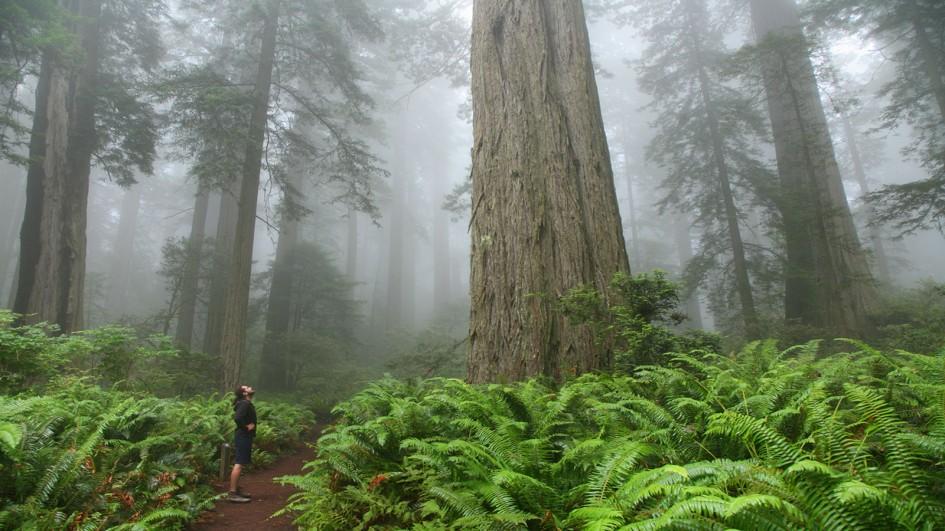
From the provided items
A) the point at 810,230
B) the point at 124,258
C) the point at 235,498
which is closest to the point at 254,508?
the point at 235,498

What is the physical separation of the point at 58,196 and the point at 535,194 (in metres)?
10.7

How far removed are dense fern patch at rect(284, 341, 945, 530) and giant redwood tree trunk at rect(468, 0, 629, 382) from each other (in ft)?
2.44

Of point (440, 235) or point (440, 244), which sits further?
point (440, 235)

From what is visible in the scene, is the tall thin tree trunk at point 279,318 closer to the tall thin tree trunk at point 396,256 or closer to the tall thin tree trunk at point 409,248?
the tall thin tree trunk at point 396,256

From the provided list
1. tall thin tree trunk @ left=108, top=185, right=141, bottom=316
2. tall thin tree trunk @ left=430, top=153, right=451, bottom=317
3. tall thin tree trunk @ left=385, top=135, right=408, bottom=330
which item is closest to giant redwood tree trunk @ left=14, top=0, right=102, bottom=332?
tall thin tree trunk @ left=385, top=135, right=408, bottom=330

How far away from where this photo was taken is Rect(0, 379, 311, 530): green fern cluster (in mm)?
3318

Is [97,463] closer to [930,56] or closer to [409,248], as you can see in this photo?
[930,56]

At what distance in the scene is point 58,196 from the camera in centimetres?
973

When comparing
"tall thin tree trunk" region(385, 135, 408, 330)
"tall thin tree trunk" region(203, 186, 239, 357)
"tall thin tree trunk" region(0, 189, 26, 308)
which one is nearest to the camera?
"tall thin tree trunk" region(203, 186, 239, 357)

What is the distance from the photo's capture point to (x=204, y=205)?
735 inches

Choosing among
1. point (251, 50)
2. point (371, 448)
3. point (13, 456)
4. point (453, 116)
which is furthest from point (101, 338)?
point (453, 116)

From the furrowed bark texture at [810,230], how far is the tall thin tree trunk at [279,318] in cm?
1260

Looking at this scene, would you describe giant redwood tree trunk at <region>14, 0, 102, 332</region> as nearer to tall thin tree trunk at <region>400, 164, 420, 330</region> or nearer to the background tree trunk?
tall thin tree trunk at <region>400, 164, 420, 330</region>

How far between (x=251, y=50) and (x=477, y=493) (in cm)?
1597
